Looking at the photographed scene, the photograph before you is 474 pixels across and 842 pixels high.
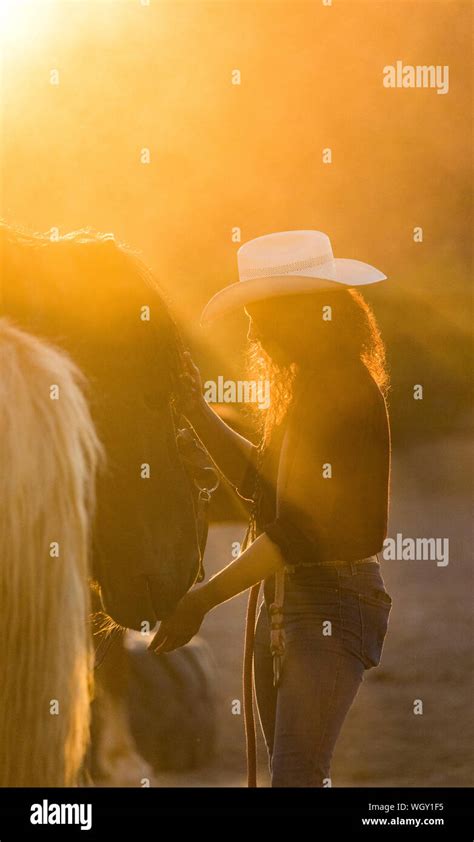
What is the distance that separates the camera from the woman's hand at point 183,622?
1.09 m

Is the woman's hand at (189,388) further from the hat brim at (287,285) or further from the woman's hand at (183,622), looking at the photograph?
the woman's hand at (183,622)

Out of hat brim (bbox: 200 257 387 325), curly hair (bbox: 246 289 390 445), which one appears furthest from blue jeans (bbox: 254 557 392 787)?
hat brim (bbox: 200 257 387 325)

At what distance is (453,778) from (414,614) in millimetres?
535

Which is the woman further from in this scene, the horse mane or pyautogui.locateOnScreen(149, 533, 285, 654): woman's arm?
the horse mane

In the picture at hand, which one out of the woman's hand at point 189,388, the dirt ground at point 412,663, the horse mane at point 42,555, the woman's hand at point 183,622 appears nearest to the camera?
the horse mane at point 42,555

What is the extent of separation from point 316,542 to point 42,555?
33 centimetres

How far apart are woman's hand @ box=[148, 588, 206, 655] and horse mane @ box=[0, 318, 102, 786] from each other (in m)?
0.10

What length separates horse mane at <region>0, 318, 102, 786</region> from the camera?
98 cm

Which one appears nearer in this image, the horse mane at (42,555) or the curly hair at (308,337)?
the horse mane at (42,555)

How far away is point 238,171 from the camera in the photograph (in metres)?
1.86

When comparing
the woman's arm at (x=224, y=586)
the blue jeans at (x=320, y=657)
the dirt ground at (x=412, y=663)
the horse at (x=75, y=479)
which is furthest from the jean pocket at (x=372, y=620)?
the dirt ground at (x=412, y=663)

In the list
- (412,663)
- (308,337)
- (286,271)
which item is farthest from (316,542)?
(412,663)

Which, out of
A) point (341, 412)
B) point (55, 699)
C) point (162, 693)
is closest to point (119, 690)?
point (162, 693)

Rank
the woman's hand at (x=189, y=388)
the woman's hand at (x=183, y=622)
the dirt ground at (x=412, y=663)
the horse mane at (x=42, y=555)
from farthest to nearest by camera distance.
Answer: the dirt ground at (x=412, y=663)
the woman's hand at (x=189, y=388)
the woman's hand at (x=183, y=622)
the horse mane at (x=42, y=555)
